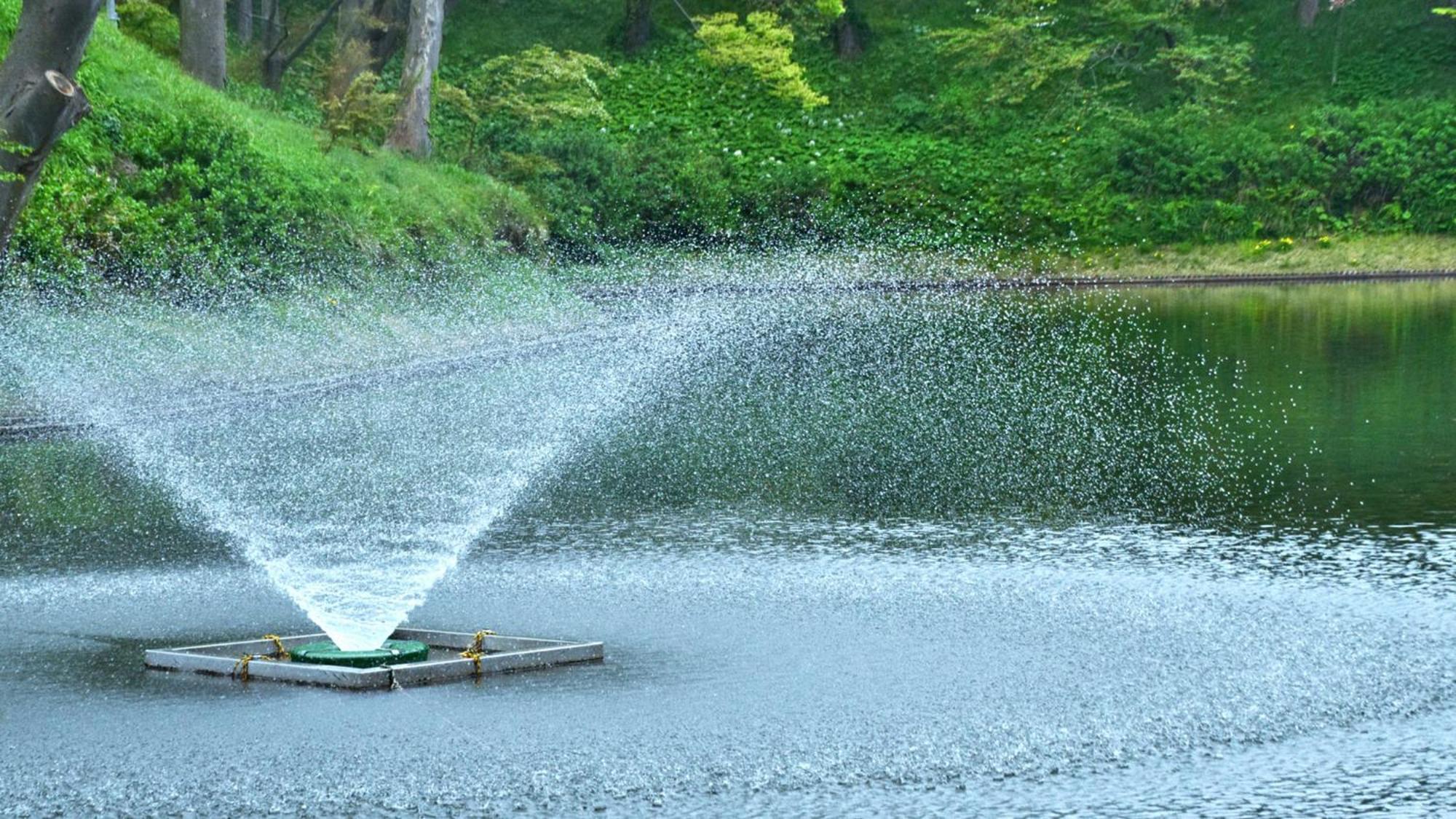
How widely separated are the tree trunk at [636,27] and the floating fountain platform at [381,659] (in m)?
41.9

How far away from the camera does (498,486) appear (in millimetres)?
14672

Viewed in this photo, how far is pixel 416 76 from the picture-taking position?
3431 centimetres

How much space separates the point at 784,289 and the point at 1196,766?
32.4 m

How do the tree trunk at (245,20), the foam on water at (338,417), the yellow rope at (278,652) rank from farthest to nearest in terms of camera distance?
the tree trunk at (245,20) < the foam on water at (338,417) < the yellow rope at (278,652)

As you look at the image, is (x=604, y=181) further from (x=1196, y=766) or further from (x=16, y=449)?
(x=1196, y=766)

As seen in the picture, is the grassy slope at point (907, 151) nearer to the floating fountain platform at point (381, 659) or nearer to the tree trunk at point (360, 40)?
the tree trunk at point (360, 40)

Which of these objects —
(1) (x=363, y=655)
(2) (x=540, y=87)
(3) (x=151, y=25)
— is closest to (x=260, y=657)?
(1) (x=363, y=655)

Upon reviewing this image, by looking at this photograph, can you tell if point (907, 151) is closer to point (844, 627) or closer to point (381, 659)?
point (844, 627)

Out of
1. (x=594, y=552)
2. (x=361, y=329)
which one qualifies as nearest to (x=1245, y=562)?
(x=594, y=552)

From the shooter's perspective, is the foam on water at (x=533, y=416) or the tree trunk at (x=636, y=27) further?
the tree trunk at (x=636, y=27)

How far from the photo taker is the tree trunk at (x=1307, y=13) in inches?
1873

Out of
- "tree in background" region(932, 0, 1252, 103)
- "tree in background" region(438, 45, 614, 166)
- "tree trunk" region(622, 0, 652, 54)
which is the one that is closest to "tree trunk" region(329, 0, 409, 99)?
"tree in background" region(438, 45, 614, 166)

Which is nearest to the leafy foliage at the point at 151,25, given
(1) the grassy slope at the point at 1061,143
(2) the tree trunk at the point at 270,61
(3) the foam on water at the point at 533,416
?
(2) the tree trunk at the point at 270,61

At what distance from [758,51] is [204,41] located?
1461 centimetres
